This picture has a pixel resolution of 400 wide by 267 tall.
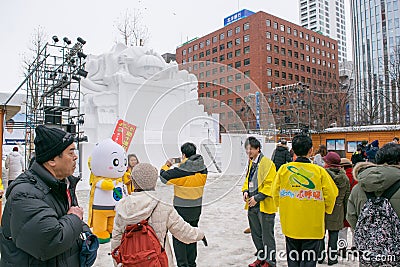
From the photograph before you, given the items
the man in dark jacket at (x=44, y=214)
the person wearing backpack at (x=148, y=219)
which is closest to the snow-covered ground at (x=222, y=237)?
the person wearing backpack at (x=148, y=219)

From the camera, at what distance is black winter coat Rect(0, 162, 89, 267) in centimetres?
143

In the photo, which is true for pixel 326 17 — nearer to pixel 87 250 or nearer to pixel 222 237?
pixel 222 237

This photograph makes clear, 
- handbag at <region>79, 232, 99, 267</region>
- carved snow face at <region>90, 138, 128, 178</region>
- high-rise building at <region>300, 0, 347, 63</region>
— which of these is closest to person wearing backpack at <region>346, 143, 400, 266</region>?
handbag at <region>79, 232, 99, 267</region>

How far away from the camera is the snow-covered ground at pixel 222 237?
91.5 inches

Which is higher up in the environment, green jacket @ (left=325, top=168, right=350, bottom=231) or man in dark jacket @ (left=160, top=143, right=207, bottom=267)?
man in dark jacket @ (left=160, top=143, right=207, bottom=267)

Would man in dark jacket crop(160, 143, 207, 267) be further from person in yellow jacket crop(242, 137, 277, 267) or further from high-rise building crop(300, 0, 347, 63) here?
high-rise building crop(300, 0, 347, 63)

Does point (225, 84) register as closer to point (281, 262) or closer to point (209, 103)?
point (209, 103)

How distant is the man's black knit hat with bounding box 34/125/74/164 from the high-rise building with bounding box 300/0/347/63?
109180 millimetres

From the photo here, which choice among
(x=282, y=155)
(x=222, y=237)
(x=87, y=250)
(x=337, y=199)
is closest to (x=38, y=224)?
(x=87, y=250)

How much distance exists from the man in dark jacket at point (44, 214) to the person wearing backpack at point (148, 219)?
1.31 ft

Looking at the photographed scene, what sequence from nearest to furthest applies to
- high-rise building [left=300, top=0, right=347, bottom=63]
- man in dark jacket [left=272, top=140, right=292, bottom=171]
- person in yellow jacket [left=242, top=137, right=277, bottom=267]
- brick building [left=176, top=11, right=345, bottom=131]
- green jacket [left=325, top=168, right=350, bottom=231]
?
brick building [left=176, top=11, right=345, bottom=131]
person in yellow jacket [left=242, top=137, right=277, bottom=267]
green jacket [left=325, top=168, right=350, bottom=231]
man in dark jacket [left=272, top=140, right=292, bottom=171]
high-rise building [left=300, top=0, right=347, bottom=63]

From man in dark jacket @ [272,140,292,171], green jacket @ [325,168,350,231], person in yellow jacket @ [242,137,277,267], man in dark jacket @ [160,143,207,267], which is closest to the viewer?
man in dark jacket @ [160,143,207,267]

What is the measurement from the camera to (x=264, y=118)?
98.4 inches

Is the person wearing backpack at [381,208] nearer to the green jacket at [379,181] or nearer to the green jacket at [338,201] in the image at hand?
the green jacket at [379,181]
